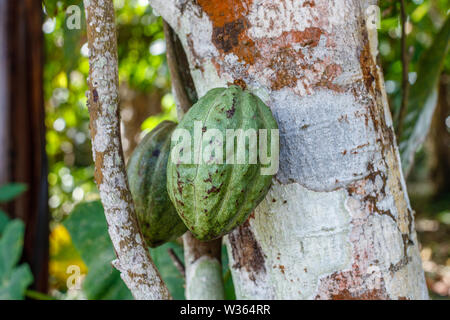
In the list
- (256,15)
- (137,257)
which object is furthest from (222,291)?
(256,15)

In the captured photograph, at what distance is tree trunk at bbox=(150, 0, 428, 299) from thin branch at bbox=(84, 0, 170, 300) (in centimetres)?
16

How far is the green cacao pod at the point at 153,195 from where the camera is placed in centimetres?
77

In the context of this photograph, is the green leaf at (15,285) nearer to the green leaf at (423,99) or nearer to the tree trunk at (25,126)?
the tree trunk at (25,126)

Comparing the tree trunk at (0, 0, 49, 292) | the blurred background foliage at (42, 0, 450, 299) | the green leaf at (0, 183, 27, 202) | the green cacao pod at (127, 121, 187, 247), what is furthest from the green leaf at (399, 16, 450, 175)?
the tree trunk at (0, 0, 49, 292)

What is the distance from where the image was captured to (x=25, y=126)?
2076mm

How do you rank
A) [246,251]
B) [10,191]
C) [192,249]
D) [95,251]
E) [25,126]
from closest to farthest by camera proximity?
[246,251]
[192,249]
[95,251]
[10,191]
[25,126]

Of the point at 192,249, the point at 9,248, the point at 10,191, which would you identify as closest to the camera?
the point at 192,249

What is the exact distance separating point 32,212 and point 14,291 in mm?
1000

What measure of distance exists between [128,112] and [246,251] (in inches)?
148

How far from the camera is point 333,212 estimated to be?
627 millimetres

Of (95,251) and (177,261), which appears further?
(95,251)

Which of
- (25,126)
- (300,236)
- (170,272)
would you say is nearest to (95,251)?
(170,272)

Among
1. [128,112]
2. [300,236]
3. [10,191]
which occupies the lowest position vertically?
[300,236]

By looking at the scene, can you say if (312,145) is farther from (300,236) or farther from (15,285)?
(15,285)
